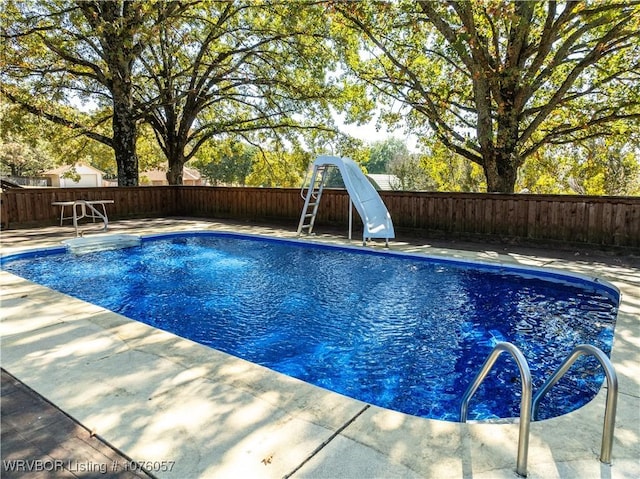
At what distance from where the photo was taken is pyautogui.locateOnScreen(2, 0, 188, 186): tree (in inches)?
387

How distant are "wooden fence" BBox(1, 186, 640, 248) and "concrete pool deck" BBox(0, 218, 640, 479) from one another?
186 inches

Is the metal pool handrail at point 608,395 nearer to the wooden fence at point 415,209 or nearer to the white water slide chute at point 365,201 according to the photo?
the white water slide chute at point 365,201

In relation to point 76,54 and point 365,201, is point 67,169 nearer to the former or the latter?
point 76,54

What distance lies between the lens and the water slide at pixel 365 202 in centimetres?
759

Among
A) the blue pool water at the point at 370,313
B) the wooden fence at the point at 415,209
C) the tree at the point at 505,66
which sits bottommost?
the blue pool water at the point at 370,313

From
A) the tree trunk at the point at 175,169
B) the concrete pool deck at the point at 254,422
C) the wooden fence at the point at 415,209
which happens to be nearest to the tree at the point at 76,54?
the wooden fence at the point at 415,209

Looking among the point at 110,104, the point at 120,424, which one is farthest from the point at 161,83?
the point at 120,424

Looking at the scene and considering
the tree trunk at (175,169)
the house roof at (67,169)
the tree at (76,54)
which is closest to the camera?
the tree at (76,54)

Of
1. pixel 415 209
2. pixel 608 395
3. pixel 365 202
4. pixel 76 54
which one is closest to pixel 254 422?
pixel 608 395

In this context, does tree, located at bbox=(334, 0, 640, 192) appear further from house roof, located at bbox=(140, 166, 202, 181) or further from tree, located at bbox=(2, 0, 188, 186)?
house roof, located at bbox=(140, 166, 202, 181)

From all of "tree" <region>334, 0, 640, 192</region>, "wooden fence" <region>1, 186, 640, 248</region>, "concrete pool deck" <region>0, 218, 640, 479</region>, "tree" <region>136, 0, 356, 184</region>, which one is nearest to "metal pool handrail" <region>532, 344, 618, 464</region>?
"concrete pool deck" <region>0, 218, 640, 479</region>

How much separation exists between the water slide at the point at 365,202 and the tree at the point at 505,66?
3.00 m

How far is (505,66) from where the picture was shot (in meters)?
9.12

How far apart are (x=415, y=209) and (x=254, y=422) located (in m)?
7.87
